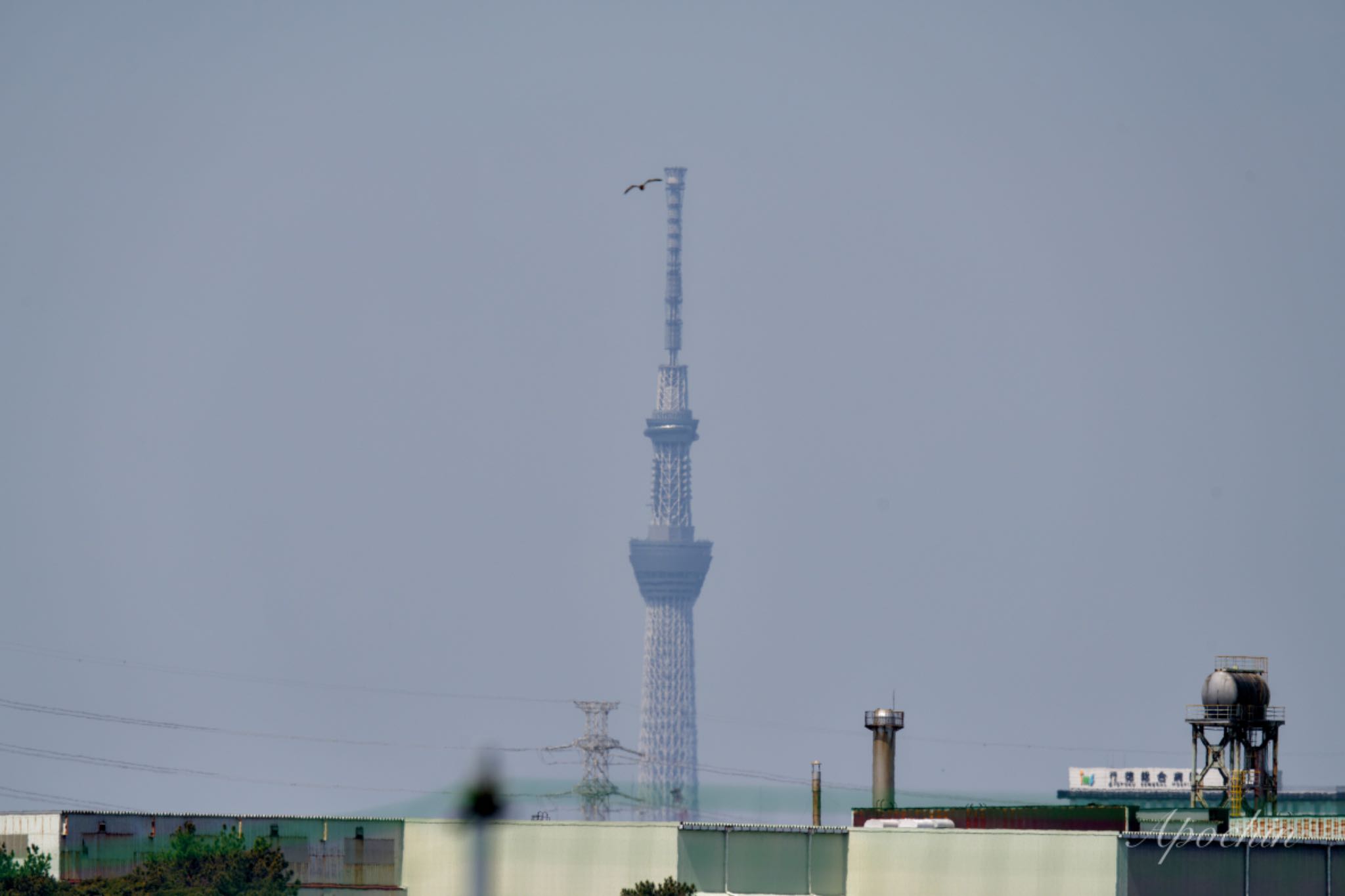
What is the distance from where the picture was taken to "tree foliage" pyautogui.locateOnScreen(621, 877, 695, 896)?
7938 cm

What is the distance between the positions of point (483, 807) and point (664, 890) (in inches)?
2721

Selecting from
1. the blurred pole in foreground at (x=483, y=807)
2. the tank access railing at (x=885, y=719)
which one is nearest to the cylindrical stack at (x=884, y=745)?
the tank access railing at (x=885, y=719)

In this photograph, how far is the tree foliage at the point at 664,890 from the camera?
79.4 metres

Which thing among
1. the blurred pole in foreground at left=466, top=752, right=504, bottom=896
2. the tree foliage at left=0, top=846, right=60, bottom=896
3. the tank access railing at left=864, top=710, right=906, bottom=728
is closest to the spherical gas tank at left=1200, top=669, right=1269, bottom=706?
the tank access railing at left=864, top=710, right=906, bottom=728

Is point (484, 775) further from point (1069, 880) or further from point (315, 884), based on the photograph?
point (315, 884)

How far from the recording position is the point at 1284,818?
10700 cm

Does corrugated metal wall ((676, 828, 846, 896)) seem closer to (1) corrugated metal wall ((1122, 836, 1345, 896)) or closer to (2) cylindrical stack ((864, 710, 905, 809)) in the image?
(1) corrugated metal wall ((1122, 836, 1345, 896))

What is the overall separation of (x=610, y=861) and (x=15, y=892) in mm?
38754

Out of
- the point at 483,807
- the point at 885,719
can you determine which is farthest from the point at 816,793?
the point at 483,807

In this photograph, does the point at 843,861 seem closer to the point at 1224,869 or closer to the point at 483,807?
the point at 1224,869

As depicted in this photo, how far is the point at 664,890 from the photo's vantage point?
80.4 metres

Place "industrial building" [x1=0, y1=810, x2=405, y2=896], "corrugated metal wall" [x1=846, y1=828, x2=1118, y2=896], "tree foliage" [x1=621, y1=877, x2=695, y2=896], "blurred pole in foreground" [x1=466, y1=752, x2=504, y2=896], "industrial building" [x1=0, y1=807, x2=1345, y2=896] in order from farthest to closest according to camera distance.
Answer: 1. "industrial building" [x1=0, y1=810, x2=405, y2=896]
2. "tree foliage" [x1=621, y1=877, x2=695, y2=896]
3. "corrugated metal wall" [x1=846, y1=828, x2=1118, y2=896]
4. "industrial building" [x1=0, y1=807, x2=1345, y2=896]
5. "blurred pole in foreground" [x1=466, y1=752, x2=504, y2=896]

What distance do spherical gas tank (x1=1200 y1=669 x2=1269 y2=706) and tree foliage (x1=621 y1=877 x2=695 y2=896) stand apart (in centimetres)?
Result: 6060

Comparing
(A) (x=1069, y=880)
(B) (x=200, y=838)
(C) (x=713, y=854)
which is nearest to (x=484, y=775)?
(A) (x=1069, y=880)
